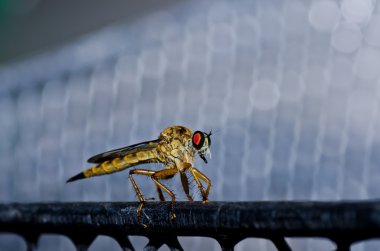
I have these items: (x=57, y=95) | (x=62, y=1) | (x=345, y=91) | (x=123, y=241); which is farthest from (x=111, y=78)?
(x=62, y=1)

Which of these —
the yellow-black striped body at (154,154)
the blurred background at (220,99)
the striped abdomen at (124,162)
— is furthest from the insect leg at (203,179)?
the blurred background at (220,99)

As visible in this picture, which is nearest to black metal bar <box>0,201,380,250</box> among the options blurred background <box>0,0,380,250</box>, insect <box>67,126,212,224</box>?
insect <box>67,126,212,224</box>

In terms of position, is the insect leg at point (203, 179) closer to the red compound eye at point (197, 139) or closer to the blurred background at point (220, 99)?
the red compound eye at point (197, 139)

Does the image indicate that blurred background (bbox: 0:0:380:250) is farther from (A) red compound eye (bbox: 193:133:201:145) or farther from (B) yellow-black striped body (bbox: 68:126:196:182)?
(A) red compound eye (bbox: 193:133:201:145)

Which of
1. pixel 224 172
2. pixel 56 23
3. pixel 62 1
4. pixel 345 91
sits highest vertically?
pixel 62 1

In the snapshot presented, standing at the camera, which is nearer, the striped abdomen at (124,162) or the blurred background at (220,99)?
the striped abdomen at (124,162)

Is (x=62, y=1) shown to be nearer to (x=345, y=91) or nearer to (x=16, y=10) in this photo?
(x=16, y=10)
